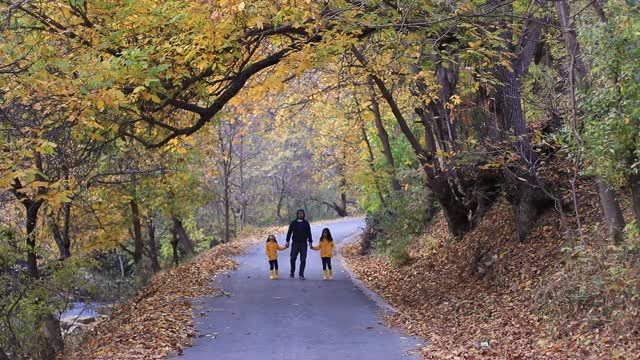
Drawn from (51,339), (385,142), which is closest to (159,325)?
(51,339)

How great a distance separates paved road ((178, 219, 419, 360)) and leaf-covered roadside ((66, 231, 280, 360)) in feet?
1.14

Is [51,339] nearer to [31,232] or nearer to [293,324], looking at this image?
[31,232]

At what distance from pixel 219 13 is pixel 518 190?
337 inches

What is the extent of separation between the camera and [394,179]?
2686cm

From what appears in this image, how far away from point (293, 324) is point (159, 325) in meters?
2.31

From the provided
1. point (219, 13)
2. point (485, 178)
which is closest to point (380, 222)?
point (485, 178)

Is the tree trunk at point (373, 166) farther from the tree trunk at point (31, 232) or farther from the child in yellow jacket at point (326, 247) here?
the tree trunk at point (31, 232)

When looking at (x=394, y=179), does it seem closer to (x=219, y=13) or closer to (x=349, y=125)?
(x=349, y=125)

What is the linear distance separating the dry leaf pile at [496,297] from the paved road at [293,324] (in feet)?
2.28

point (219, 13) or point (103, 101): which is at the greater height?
point (219, 13)

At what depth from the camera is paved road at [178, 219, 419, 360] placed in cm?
1027

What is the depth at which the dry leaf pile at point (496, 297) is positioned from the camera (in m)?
9.32

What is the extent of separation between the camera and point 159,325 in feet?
39.5

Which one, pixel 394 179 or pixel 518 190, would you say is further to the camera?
pixel 394 179
